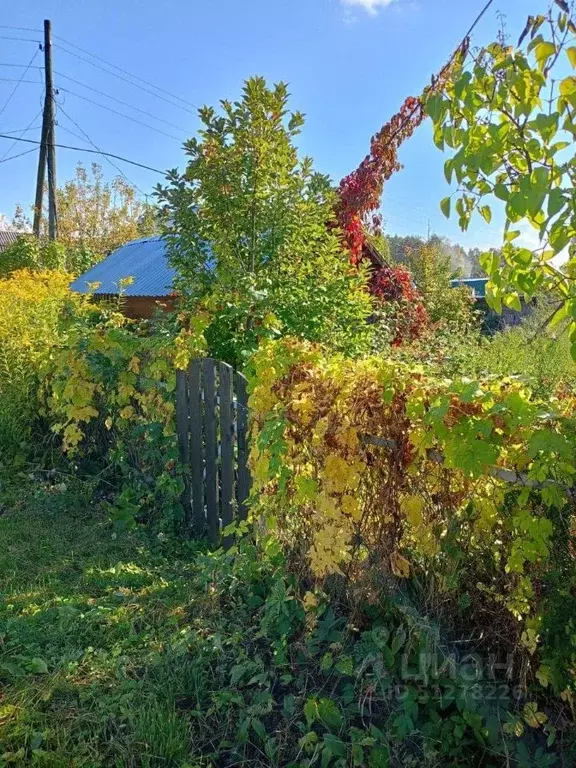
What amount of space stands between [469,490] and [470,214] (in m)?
1.00

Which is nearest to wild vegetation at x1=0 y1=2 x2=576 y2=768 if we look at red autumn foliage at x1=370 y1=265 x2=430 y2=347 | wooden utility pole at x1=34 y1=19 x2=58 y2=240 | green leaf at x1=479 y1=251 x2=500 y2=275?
green leaf at x1=479 y1=251 x2=500 y2=275

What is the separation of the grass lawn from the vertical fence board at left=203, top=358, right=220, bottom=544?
352 millimetres

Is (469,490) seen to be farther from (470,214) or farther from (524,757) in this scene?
(470,214)

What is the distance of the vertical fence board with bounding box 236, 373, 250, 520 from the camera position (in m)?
3.64

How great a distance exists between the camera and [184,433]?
427 cm

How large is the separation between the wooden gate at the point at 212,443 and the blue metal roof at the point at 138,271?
317 inches

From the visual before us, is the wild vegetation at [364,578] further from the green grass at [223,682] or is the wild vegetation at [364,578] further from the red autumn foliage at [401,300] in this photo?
the red autumn foliage at [401,300]

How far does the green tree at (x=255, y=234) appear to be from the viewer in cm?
431

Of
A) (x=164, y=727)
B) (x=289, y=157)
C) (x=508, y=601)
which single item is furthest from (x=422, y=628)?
(x=289, y=157)

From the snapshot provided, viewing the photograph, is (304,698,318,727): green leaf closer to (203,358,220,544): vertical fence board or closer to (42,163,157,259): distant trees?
(203,358,220,544): vertical fence board

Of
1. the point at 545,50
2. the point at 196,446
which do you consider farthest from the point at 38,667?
the point at 545,50

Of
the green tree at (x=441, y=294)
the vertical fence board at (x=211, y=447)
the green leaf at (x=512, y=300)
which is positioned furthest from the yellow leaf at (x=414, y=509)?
the green tree at (x=441, y=294)

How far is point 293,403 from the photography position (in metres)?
2.57

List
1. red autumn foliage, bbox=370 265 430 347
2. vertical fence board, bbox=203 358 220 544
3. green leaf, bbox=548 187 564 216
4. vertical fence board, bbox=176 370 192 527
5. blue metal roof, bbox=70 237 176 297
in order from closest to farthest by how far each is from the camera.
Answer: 1. green leaf, bbox=548 187 564 216
2. vertical fence board, bbox=203 358 220 544
3. vertical fence board, bbox=176 370 192 527
4. red autumn foliage, bbox=370 265 430 347
5. blue metal roof, bbox=70 237 176 297
